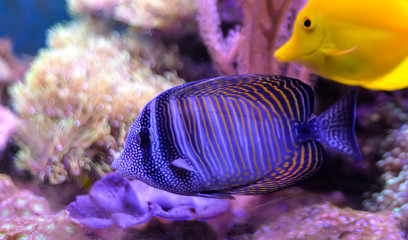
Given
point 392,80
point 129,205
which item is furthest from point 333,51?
point 129,205

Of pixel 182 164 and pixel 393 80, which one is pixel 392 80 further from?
pixel 182 164

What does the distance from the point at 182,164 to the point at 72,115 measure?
2.64ft

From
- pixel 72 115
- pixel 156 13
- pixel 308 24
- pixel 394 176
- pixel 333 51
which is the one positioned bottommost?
pixel 394 176

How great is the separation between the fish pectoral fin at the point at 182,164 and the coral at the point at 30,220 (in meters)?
0.55

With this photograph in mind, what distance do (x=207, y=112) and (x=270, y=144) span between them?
0.22 m

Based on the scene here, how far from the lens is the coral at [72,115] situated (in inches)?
58.9

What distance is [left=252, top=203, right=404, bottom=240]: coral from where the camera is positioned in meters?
1.09

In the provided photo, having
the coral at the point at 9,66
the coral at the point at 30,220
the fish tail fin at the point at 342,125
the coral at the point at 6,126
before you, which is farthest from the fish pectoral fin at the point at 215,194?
the coral at the point at 9,66

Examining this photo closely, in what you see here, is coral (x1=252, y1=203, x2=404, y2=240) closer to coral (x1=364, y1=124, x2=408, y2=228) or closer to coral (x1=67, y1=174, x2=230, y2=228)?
coral (x1=364, y1=124, x2=408, y2=228)

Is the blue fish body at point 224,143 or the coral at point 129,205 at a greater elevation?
the blue fish body at point 224,143

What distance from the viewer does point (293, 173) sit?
3.25 feet

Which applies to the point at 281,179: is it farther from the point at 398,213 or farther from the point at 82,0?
the point at 82,0

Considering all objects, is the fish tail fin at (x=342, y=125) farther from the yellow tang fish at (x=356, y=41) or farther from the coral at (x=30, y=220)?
the coral at (x=30, y=220)

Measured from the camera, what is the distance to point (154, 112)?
982mm
